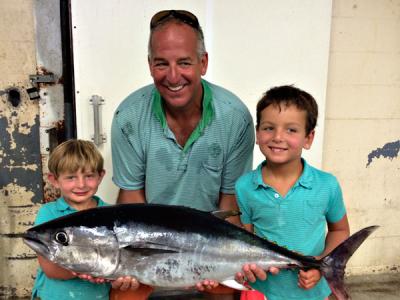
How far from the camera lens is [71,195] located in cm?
186

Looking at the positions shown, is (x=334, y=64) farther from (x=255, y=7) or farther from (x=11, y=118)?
(x=11, y=118)

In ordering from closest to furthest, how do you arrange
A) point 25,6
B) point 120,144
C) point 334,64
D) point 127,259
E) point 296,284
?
point 127,259 < point 296,284 < point 120,144 < point 25,6 < point 334,64

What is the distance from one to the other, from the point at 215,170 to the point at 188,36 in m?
0.81

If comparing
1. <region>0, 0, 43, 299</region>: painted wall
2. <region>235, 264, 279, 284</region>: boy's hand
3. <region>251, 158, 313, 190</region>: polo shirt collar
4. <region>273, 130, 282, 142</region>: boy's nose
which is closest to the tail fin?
<region>235, 264, 279, 284</region>: boy's hand

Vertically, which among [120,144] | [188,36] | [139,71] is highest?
[188,36]

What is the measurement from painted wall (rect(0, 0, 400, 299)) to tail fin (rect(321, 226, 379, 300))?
175cm

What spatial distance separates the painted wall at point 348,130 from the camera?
2.82m

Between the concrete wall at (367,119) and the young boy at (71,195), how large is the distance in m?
2.19

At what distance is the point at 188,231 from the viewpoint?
1.65 m

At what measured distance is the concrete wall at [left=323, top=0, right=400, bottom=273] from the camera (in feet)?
10.3

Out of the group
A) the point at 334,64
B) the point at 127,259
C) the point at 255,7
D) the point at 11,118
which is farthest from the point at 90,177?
the point at 334,64

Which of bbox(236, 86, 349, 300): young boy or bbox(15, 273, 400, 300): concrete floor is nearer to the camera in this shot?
bbox(236, 86, 349, 300): young boy

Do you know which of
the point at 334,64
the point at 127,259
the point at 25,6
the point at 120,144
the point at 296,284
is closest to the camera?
the point at 127,259

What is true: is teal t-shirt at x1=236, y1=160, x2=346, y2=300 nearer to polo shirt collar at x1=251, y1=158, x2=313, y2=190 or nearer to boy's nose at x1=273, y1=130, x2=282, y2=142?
polo shirt collar at x1=251, y1=158, x2=313, y2=190
